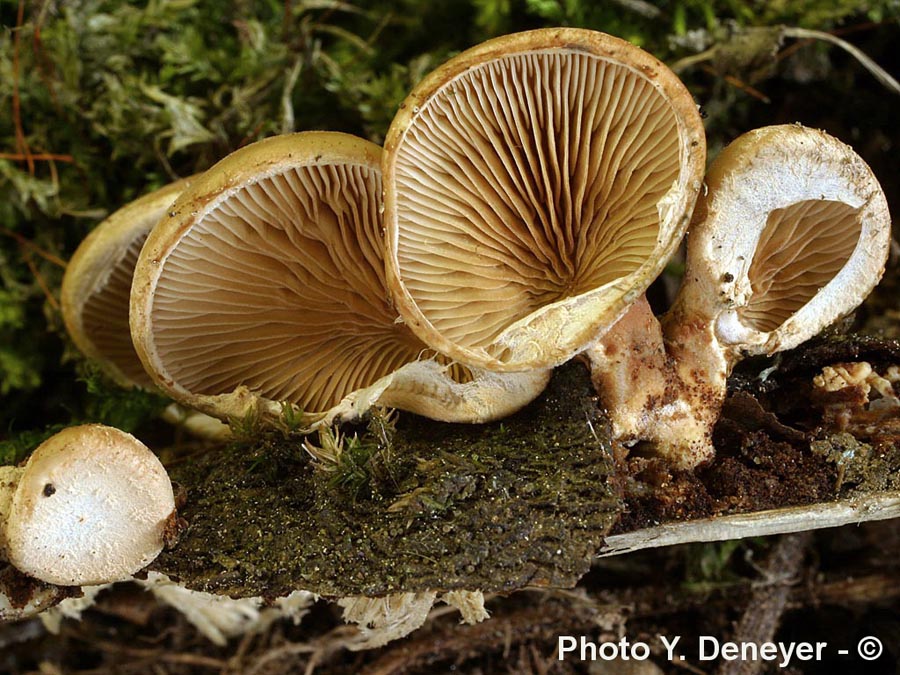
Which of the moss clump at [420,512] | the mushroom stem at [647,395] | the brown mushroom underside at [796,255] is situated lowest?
the moss clump at [420,512]

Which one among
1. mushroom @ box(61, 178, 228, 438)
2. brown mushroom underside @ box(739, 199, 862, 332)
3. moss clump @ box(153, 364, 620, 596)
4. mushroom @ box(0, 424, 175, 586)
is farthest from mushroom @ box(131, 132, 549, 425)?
brown mushroom underside @ box(739, 199, 862, 332)

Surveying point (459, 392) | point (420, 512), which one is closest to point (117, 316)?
point (459, 392)

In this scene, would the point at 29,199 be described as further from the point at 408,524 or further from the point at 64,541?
the point at 408,524

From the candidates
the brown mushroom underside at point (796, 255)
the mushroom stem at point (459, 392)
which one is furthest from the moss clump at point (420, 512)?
the brown mushroom underside at point (796, 255)

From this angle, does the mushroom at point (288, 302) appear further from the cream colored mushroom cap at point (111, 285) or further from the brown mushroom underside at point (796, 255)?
the brown mushroom underside at point (796, 255)

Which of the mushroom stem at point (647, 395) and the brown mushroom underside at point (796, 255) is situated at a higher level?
the brown mushroom underside at point (796, 255)
